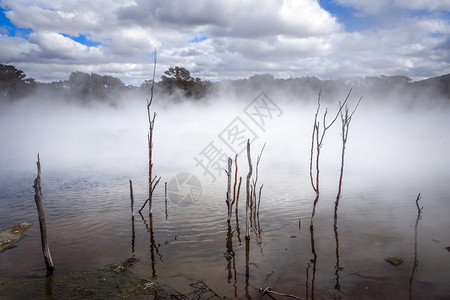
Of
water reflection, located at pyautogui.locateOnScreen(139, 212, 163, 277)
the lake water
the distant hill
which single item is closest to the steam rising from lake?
the lake water

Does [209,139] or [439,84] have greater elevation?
[439,84]

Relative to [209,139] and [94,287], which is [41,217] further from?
[209,139]

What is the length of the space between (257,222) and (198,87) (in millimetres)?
40229

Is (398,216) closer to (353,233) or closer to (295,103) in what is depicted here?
(353,233)

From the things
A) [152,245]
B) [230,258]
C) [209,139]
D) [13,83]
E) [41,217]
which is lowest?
[152,245]

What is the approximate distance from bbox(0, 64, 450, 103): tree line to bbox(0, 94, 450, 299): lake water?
16460 mm

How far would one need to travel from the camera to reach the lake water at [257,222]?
5.70 m

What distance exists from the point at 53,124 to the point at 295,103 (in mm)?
37214

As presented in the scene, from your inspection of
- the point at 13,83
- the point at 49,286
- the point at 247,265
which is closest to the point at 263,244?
the point at 247,265

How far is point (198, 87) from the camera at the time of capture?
4622cm

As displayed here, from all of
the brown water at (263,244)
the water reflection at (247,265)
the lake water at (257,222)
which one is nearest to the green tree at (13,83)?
the lake water at (257,222)

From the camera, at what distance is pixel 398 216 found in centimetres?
894

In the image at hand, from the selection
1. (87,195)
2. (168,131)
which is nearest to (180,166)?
(87,195)

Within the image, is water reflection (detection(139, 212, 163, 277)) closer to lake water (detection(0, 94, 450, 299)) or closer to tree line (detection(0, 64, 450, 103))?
lake water (detection(0, 94, 450, 299))
